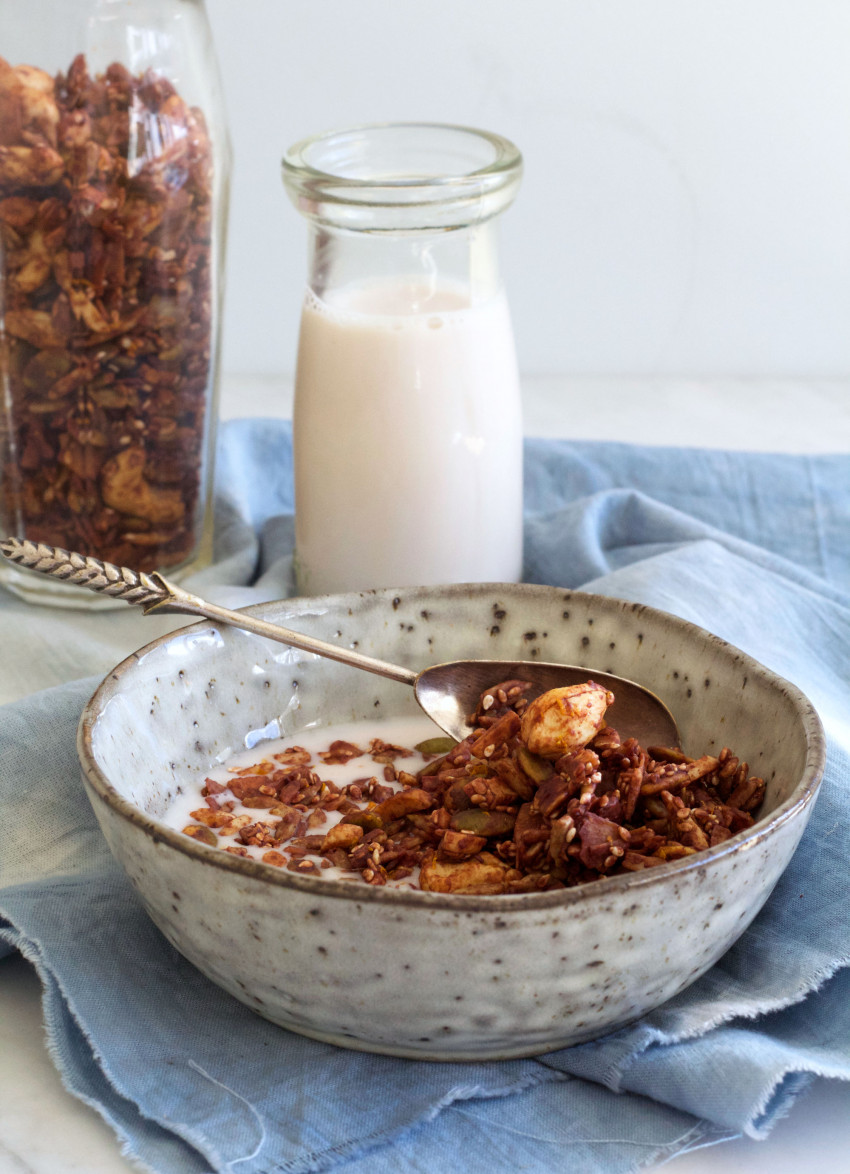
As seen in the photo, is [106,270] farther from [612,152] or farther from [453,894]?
[612,152]

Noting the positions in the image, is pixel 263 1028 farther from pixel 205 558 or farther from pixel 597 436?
pixel 597 436

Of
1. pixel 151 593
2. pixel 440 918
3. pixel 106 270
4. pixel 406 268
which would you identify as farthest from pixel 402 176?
pixel 440 918

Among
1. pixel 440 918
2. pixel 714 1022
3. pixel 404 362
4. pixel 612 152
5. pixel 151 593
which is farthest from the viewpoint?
pixel 612 152

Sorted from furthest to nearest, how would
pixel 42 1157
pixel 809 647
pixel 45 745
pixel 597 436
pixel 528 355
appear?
pixel 528 355
pixel 597 436
pixel 809 647
pixel 45 745
pixel 42 1157

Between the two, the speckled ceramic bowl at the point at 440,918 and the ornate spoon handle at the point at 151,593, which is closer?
the speckled ceramic bowl at the point at 440,918

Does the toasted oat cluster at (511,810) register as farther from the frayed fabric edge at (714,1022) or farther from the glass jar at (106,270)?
the glass jar at (106,270)

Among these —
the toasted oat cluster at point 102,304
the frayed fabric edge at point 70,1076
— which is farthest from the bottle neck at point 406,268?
the frayed fabric edge at point 70,1076

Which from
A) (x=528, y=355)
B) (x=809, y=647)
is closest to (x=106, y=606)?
(x=809, y=647)

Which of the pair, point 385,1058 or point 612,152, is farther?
point 612,152
